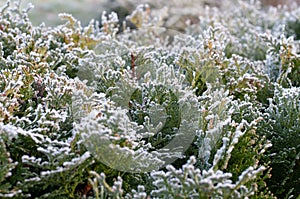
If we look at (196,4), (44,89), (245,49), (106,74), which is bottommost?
(44,89)

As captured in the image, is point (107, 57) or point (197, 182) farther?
point (107, 57)

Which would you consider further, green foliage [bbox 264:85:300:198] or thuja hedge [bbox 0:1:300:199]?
green foliage [bbox 264:85:300:198]

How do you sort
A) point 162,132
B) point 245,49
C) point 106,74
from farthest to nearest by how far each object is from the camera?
1. point 245,49
2. point 106,74
3. point 162,132

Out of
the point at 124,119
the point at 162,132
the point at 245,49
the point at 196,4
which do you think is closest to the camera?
the point at 124,119

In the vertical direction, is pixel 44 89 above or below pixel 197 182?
above

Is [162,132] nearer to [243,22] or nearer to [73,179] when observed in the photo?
[73,179]

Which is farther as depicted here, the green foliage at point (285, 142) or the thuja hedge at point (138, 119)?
the green foliage at point (285, 142)

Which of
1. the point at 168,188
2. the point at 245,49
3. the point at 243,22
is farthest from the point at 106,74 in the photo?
the point at 243,22
